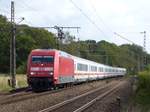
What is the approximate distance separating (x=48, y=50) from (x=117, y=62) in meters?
118

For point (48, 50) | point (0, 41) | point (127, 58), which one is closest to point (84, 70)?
point (48, 50)

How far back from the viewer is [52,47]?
3642 inches

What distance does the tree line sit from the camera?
103031mm

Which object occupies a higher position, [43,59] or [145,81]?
[43,59]

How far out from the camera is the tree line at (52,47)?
10303cm

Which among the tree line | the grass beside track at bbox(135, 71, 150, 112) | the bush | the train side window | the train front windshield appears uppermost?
the tree line

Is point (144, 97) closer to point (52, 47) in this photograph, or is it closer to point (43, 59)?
point (43, 59)

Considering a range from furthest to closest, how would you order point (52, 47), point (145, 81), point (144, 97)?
1. point (52, 47)
2. point (145, 81)
3. point (144, 97)

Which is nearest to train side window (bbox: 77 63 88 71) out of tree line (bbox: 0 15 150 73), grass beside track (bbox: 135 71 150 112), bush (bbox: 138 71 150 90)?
bush (bbox: 138 71 150 90)

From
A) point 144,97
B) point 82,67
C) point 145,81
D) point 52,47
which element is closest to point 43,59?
point 145,81

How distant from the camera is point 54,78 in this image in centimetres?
3781

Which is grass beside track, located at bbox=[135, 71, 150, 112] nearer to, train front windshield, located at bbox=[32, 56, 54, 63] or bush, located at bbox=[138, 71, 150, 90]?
bush, located at bbox=[138, 71, 150, 90]

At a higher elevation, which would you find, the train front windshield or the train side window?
the train front windshield

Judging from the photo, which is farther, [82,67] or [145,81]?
[82,67]
